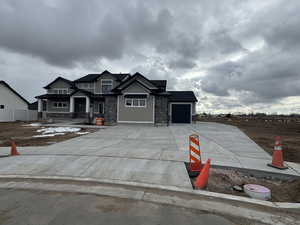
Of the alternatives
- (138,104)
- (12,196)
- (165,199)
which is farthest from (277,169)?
(138,104)

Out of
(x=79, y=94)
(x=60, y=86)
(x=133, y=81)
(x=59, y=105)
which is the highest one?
(x=60, y=86)

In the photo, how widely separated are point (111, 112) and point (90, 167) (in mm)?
14245

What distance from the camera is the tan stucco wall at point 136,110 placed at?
18.5 metres

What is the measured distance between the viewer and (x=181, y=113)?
74.4 feet

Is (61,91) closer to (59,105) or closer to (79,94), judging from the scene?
(59,105)

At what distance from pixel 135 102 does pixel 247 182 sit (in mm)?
15096

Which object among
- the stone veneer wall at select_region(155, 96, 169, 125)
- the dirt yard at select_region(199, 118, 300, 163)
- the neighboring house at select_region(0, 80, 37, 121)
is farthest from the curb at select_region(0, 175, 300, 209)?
the neighboring house at select_region(0, 80, 37, 121)

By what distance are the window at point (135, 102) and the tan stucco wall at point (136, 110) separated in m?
0.36

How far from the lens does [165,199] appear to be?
3508mm

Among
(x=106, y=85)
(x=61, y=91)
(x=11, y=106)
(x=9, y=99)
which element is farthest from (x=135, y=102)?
(x=9, y=99)

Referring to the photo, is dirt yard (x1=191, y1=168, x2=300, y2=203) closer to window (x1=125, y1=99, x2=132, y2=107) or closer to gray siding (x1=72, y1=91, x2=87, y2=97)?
window (x1=125, y1=99, x2=132, y2=107)

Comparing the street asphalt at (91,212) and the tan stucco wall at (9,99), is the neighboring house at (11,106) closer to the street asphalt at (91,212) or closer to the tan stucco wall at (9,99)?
the tan stucco wall at (9,99)

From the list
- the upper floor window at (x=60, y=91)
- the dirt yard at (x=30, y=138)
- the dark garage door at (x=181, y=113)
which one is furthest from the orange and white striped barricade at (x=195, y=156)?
the upper floor window at (x=60, y=91)

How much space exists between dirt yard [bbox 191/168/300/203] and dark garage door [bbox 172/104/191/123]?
1742 cm
